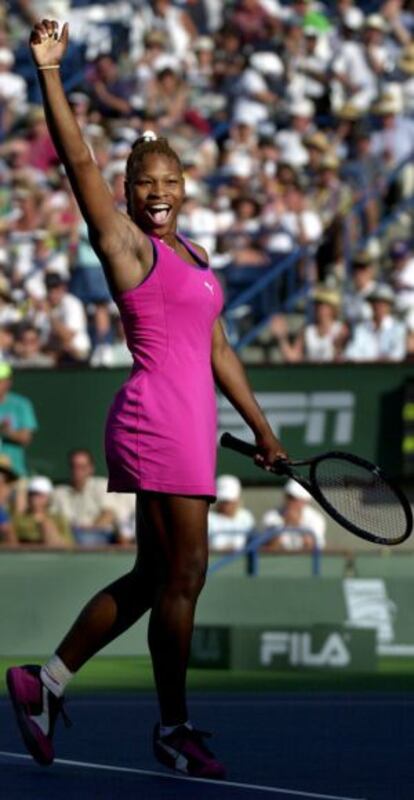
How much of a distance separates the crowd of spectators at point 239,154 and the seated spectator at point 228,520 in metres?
1.68

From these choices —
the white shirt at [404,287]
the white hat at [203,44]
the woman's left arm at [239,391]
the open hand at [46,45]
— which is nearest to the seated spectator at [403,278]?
the white shirt at [404,287]

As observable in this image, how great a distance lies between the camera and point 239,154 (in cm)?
2234

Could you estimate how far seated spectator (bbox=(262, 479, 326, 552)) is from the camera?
18188 millimetres

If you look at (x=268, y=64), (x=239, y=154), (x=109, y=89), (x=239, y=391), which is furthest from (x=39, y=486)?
(x=239, y=391)

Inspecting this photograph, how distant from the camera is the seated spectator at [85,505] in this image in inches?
727

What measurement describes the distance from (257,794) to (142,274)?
1.74 m

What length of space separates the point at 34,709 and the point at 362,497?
54.9 inches

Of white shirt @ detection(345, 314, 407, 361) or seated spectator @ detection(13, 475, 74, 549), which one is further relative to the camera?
white shirt @ detection(345, 314, 407, 361)

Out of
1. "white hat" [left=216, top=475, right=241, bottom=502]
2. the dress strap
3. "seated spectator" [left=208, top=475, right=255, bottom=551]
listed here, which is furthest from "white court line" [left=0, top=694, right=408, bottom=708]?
"white hat" [left=216, top=475, right=241, bottom=502]

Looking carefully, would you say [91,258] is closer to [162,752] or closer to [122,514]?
[122,514]

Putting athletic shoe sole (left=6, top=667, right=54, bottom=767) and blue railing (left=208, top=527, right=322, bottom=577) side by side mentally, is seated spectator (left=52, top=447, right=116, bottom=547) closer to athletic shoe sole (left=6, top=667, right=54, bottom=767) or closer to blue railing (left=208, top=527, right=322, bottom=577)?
blue railing (left=208, top=527, right=322, bottom=577)

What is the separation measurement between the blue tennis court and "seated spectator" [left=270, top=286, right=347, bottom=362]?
27.1 ft

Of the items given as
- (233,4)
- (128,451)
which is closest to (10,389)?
(233,4)

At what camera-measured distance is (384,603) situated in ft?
56.5
